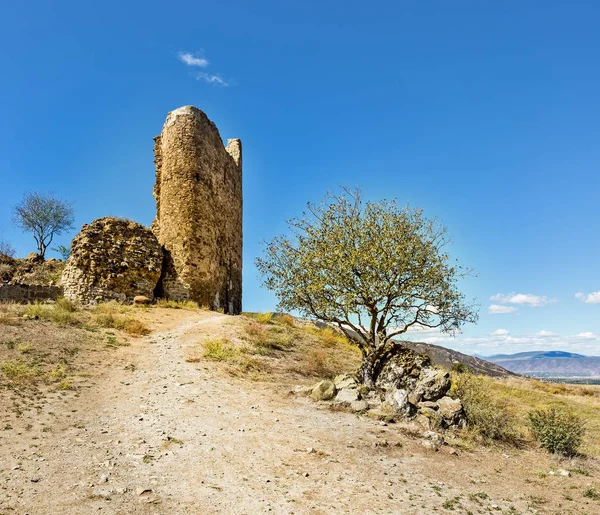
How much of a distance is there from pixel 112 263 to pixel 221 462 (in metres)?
17.0

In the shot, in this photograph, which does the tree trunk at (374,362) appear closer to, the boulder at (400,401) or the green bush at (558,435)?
the boulder at (400,401)

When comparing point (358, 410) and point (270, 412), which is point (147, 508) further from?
point (358, 410)

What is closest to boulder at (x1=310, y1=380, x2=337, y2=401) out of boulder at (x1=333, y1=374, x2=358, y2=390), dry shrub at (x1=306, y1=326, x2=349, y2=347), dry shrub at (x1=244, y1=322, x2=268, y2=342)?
boulder at (x1=333, y1=374, x2=358, y2=390)

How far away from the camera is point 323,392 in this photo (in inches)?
429

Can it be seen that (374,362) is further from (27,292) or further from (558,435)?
(27,292)

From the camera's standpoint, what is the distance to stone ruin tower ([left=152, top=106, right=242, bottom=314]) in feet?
76.4

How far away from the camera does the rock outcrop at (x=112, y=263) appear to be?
816 inches

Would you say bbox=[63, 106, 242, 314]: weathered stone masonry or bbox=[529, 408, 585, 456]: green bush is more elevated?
bbox=[63, 106, 242, 314]: weathered stone masonry

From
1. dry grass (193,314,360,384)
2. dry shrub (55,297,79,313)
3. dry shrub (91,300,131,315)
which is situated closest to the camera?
dry grass (193,314,360,384)

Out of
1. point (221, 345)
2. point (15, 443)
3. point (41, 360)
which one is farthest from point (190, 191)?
point (15, 443)

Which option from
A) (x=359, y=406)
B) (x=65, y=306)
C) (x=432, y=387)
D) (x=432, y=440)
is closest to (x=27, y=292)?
(x=65, y=306)

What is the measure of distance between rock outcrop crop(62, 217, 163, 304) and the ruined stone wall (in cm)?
53

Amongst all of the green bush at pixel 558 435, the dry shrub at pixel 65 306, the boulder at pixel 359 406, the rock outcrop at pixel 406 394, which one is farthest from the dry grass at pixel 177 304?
the green bush at pixel 558 435

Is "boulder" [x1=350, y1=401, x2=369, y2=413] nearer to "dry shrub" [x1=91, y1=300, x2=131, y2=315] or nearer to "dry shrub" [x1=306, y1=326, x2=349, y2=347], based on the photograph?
"dry shrub" [x1=306, y1=326, x2=349, y2=347]
